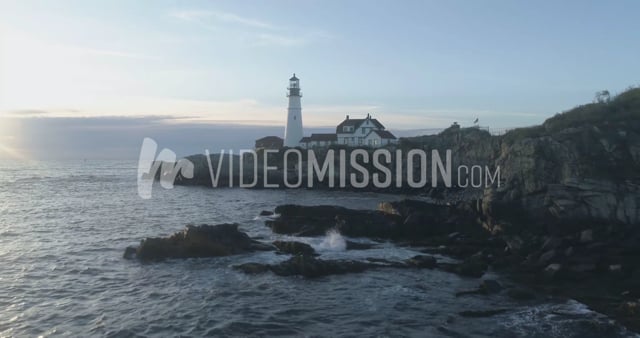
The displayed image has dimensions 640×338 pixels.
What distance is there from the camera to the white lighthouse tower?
280 ft

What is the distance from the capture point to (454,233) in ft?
104

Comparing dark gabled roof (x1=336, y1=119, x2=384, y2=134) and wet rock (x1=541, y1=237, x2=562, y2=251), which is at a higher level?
dark gabled roof (x1=336, y1=119, x2=384, y2=134)

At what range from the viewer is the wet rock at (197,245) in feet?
86.7

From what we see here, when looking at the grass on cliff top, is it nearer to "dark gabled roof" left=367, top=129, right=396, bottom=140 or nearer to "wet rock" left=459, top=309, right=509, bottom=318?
"wet rock" left=459, top=309, right=509, bottom=318

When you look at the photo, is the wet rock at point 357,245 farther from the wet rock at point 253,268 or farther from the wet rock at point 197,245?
the wet rock at point 253,268

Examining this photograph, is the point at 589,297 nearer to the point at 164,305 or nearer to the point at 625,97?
A: the point at 164,305

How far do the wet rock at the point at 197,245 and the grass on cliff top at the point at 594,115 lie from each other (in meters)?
24.0

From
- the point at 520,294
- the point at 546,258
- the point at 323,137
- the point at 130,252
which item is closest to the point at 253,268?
the point at 130,252

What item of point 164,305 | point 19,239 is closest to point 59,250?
point 19,239

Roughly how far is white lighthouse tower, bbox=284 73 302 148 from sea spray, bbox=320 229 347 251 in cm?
5610

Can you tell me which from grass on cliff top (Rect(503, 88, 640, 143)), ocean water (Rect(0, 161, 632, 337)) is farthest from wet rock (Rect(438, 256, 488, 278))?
grass on cliff top (Rect(503, 88, 640, 143))

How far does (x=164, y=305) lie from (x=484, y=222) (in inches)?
848

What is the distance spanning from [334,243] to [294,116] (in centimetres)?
5916

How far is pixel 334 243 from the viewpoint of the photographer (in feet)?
96.5
